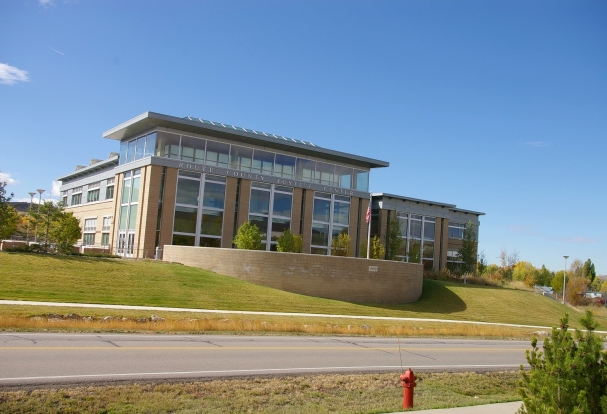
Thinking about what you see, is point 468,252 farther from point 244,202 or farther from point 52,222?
point 52,222

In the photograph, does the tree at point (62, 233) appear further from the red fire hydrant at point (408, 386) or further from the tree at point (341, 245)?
the red fire hydrant at point (408, 386)

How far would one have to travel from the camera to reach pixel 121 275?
30.3 metres

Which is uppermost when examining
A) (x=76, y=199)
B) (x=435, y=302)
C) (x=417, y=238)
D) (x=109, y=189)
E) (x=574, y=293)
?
(x=109, y=189)

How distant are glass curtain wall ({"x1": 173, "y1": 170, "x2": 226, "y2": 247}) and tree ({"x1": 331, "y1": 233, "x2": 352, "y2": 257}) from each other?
10.8m

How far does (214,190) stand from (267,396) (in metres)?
37.3

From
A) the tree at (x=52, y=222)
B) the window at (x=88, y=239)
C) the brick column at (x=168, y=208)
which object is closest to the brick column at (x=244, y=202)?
the brick column at (x=168, y=208)

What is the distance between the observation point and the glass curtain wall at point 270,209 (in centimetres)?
4759

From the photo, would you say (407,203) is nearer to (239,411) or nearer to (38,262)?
(38,262)

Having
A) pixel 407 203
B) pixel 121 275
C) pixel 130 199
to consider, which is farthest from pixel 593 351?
pixel 407 203

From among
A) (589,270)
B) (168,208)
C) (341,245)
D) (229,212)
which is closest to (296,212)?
(341,245)

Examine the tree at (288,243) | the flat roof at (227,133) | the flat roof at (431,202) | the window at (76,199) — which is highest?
the flat roof at (227,133)

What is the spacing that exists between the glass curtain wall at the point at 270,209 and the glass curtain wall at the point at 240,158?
4.86 ft

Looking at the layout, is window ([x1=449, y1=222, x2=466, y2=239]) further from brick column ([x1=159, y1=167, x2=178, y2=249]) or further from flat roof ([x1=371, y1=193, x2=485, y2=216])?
brick column ([x1=159, y1=167, x2=178, y2=249])

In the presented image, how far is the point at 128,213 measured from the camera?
150 feet
